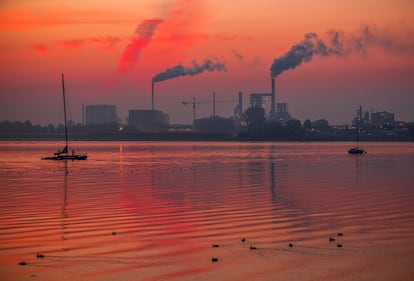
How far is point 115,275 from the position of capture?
55.6 feet

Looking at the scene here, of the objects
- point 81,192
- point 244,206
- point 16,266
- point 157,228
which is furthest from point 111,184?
point 16,266

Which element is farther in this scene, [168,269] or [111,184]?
[111,184]

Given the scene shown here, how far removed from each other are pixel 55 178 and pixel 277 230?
3300cm

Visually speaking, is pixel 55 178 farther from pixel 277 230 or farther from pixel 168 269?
pixel 168 269

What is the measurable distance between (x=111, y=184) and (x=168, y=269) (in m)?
29.4

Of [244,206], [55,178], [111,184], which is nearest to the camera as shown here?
[244,206]

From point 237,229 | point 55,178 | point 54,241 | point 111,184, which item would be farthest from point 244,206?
point 55,178

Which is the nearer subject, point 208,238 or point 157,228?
point 208,238

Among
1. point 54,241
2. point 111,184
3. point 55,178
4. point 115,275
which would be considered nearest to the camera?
point 115,275

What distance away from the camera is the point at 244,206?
3136 cm

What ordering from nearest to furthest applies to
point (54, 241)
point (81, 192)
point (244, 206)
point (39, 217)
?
point (54, 241), point (39, 217), point (244, 206), point (81, 192)

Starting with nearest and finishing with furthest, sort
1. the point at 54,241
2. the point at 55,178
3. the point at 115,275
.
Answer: the point at 115,275 < the point at 54,241 < the point at 55,178

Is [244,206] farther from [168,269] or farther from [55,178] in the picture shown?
[55,178]

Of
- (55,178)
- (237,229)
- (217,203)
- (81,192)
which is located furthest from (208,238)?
(55,178)
